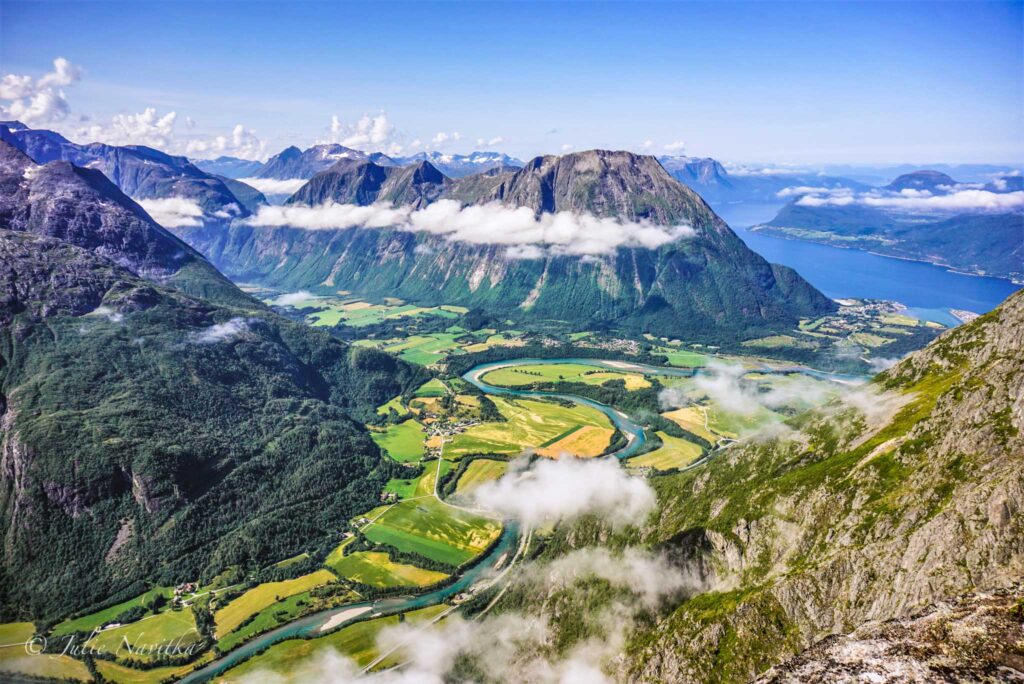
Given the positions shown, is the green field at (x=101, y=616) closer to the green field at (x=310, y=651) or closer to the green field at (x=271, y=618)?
the green field at (x=271, y=618)

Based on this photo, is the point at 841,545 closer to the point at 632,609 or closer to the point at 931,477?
the point at 931,477

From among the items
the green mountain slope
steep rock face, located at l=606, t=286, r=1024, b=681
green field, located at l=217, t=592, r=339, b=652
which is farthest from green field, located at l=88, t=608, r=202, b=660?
steep rock face, located at l=606, t=286, r=1024, b=681

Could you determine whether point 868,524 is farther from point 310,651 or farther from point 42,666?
point 42,666

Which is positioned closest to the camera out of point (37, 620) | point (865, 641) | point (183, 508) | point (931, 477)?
point (865, 641)

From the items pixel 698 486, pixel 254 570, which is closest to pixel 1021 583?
pixel 698 486

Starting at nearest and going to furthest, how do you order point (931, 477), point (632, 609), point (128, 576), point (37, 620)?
point (931, 477), point (632, 609), point (37, 620), point (128, 576)

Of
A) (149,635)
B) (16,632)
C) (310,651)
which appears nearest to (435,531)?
(310,651)
